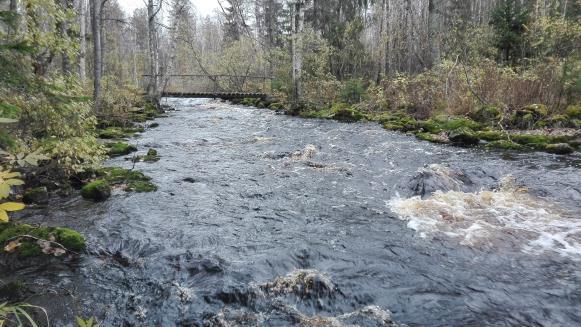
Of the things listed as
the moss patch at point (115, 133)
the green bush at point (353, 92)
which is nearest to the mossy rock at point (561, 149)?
the green bush at point (353, 92)

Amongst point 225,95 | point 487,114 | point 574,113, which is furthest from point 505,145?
point 225,95

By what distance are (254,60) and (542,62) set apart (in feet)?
71.5

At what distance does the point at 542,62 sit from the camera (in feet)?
44.3

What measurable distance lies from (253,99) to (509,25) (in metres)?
15.3

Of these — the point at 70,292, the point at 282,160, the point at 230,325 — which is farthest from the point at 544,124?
the point at 70,292

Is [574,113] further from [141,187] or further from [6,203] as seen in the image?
[6,203]

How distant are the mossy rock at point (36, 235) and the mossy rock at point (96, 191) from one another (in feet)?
5.29

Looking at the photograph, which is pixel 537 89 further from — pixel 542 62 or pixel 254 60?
pixel 254 60

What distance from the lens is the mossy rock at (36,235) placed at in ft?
15.4

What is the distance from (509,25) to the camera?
19.4 meters

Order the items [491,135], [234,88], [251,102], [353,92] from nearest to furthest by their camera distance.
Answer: [491,135] < [353,92] < [251,102] < [234,88]

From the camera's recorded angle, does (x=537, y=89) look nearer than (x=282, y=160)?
No

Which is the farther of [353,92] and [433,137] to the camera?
[353,92]

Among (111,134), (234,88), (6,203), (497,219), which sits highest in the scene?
(234,88)
